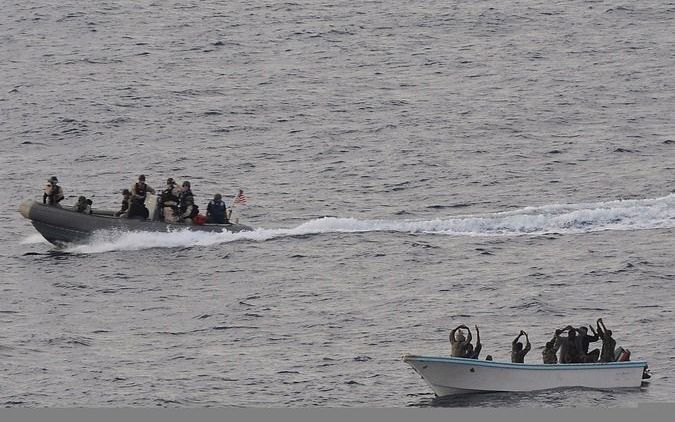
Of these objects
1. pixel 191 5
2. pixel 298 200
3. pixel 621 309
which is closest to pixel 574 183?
pixel 298 200

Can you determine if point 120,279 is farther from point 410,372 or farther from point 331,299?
point 410,372

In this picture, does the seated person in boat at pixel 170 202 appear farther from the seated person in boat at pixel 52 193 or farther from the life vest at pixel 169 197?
the seated person in boat at pixel 52 193

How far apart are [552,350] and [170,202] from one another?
64.5 feet

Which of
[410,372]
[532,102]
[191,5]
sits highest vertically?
[191,5]

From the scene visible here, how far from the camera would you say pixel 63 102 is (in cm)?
8362

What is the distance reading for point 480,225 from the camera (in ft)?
193

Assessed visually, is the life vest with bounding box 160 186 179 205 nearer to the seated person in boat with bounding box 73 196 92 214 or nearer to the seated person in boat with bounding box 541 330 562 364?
the seated person in boat with bounding box 73 196 92 214

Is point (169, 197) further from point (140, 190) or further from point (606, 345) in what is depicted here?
point (606, 345)

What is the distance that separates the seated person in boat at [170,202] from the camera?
57281 millimetres

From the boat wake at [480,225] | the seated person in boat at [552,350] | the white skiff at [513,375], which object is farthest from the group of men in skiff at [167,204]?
the seated person in boat at [552,350]

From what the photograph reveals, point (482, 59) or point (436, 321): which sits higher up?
point (482, 59)

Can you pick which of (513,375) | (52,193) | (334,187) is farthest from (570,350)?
(334,187)

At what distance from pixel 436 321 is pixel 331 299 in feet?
13.8

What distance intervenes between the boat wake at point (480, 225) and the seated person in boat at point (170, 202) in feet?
1.96
